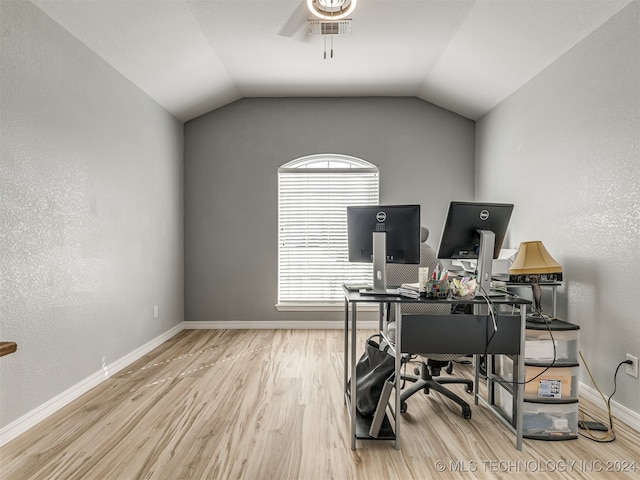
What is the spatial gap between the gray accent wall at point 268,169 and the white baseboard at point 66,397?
126 centimetres

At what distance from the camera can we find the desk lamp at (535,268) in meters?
2.87

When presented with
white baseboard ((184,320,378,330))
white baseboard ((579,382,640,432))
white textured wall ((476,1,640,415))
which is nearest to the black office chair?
white baseboard ((579,382,640,432))

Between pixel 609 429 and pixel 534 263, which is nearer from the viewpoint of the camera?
pixel 609 429

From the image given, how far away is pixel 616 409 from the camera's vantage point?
261cm

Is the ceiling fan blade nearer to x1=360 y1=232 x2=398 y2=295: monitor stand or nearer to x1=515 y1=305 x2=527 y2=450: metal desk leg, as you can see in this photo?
x1=360 y1=232 x2=398 y2=295: monitor stand

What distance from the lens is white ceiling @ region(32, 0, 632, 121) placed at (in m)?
2.92

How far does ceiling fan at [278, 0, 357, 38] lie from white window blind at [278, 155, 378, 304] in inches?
73.4

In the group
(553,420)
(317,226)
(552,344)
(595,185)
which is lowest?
(553,420)

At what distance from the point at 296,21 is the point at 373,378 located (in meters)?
2.81

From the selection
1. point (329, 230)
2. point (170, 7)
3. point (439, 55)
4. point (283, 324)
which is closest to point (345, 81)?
point (439, 55)

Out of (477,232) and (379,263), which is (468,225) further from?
(379,263)

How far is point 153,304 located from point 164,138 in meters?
1.84

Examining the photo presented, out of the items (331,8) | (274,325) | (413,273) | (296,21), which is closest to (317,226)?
(274,325)

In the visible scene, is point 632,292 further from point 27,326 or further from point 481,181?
point 27,326
